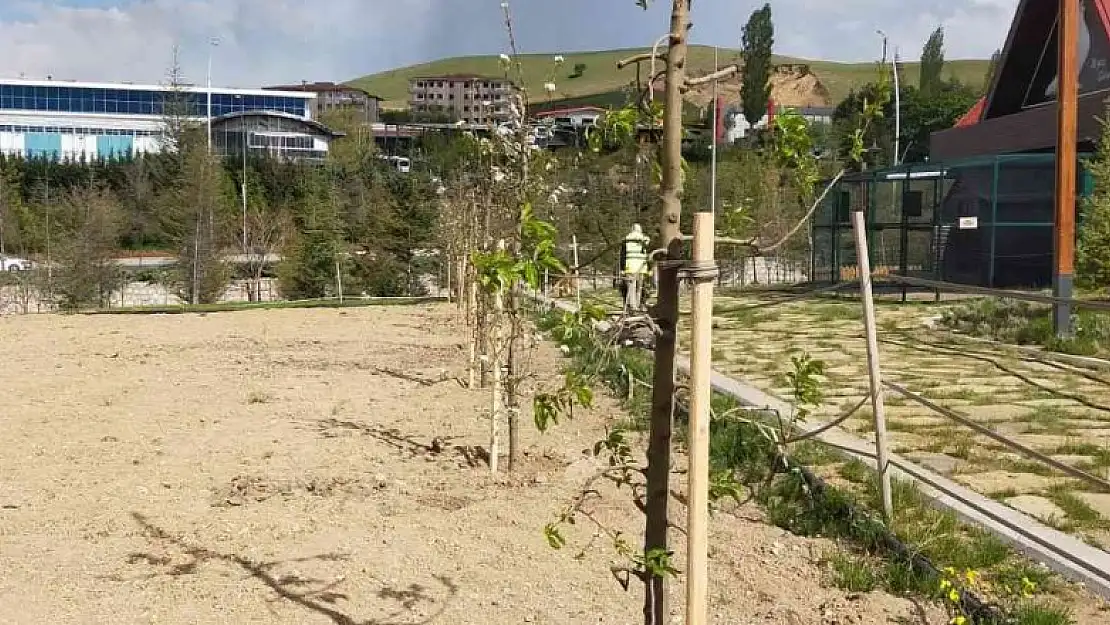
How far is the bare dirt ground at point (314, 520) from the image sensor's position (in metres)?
3.74

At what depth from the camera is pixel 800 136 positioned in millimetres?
2570

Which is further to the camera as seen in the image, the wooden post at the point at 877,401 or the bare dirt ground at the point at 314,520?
the wooden post at the point at 877,401

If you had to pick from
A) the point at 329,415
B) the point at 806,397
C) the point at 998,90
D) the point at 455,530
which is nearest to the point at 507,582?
the point at 455,530

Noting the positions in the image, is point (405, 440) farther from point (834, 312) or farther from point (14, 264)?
point (14, 264)

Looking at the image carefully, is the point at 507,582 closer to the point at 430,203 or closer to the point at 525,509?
the point at 525,509

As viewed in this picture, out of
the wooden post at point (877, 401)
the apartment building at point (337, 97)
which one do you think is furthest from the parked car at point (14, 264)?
the apartment building at point (337, 97)

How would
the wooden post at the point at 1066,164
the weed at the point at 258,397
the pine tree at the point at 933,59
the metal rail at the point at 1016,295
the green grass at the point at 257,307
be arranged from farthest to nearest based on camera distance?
the pine tree at the point at 933,59 → the green grass at the point at 257,307 → the wooden post at the point at 1066,164 → the weed at the point at 258,397 → the metal rail at the point at 1016,295

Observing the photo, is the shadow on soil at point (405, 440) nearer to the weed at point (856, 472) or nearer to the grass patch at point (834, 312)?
the weed at point (856, 472)

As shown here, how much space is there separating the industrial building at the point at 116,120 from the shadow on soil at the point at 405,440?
65121mm

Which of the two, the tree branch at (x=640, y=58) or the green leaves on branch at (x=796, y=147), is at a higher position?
the tree branch at (x=640, y=58)

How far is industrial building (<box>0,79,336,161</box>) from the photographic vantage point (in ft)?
238

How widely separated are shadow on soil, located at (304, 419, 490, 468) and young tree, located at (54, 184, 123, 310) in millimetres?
18792

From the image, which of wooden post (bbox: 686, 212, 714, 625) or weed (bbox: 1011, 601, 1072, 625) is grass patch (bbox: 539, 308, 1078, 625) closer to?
weed (bbox: 1011, 601, 1072, 625)

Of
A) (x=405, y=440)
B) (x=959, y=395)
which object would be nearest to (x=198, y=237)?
(x=405, y=440)
